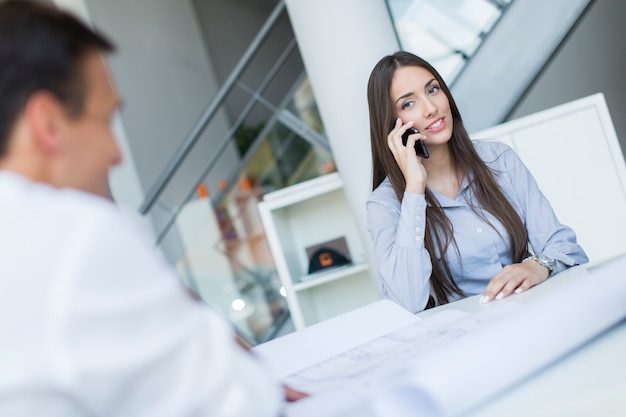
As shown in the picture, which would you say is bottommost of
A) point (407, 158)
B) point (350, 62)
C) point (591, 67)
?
point (407, 158)

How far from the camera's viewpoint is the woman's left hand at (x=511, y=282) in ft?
4.31

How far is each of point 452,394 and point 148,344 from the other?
0.97 feet

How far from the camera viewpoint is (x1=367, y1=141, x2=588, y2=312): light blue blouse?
1749mm

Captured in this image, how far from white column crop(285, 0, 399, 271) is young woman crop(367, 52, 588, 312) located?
0.70m

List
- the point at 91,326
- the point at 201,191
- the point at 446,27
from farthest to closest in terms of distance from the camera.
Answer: the point at 201,191 < the point at 446,27 < the point at 91,326

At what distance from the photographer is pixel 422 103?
2.02 m

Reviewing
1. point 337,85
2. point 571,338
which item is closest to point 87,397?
point 571,338

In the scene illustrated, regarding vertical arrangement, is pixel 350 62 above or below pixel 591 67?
above

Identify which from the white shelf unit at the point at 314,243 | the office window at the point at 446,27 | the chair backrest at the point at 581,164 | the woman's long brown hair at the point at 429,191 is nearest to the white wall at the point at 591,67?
the office window at the point at 446,27

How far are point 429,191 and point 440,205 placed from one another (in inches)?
2.6

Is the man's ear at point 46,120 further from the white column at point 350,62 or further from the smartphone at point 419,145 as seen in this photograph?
the white column at point 350,62

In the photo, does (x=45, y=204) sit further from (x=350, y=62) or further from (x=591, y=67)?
(x=591, y=67)

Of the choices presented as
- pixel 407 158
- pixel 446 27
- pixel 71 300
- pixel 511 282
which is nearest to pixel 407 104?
pixel 407 158

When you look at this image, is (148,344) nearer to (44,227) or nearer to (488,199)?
(44,227)
